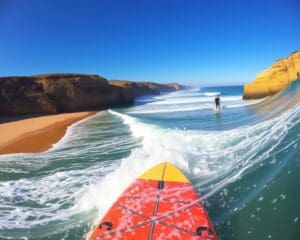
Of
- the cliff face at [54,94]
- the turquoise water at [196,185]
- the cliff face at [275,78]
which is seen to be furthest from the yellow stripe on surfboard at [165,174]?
the cliff face at [54,94]

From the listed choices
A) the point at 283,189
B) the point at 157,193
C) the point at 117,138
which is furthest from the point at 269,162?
the point at 117,138

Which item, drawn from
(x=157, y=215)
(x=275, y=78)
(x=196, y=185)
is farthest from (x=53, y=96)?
(x=157, y=215)

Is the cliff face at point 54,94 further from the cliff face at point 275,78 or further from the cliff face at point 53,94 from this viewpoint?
the cliff face at point 275,78

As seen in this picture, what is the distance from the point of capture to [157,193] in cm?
511

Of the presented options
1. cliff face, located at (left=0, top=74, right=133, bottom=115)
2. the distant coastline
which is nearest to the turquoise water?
the distant coastline

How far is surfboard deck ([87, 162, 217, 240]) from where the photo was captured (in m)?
3.92

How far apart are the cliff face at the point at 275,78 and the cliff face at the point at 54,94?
76.6 feet

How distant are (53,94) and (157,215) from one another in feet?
122

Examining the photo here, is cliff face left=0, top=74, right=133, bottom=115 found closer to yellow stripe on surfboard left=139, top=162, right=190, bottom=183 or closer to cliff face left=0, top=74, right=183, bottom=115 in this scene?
cliff face left=0, top=74, right=183, bottom=115

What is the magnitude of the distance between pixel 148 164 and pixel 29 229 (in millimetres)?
3520

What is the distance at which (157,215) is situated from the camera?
4.36 metres

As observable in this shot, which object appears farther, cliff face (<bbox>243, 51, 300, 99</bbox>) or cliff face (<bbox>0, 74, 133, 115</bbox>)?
cliff face (<bbox>0, 74, 133, 115</bbox>)

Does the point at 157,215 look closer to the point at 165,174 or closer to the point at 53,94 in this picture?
the point at 165,174

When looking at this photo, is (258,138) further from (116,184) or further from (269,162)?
(116,184)
